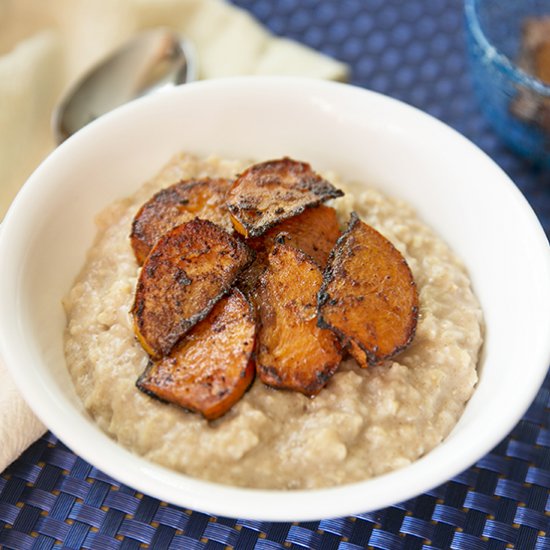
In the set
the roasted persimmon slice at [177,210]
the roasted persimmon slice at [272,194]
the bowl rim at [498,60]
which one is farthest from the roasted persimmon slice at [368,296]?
the bowl rim at [498,60]

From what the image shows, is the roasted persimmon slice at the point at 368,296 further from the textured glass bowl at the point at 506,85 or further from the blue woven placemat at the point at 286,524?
the textured glass bowl at the point at 506,85

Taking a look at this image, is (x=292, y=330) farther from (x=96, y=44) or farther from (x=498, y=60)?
(x=96, y=44)

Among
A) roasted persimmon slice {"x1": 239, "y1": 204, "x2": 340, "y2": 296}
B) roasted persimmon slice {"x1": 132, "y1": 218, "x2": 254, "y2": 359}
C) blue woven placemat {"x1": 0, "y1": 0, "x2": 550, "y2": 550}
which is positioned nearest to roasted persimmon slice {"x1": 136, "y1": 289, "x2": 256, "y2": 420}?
roasted persimmon slice {"x1": 132, "y1": 218, "x2": 254, "y2": 359}

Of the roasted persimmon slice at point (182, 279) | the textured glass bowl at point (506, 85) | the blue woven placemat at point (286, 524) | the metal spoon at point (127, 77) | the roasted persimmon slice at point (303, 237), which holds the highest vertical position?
the textured glass bowl at point (506, 85)

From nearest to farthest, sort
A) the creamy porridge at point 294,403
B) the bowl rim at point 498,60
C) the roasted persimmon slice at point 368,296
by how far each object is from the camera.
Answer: the creamy porridge at point 294,403 → the roasted persimmon slice at point 368,296 → the bowl rim at point 498,60

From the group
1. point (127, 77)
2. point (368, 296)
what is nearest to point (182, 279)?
point (368, 296)

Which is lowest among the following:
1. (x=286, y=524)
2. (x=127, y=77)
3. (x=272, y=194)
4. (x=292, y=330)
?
(x=286, y=524)

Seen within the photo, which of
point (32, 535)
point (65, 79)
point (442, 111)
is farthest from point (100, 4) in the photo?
point (32, 535)

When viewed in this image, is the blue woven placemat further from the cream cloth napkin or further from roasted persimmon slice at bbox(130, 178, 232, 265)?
the cream cloth napkin
